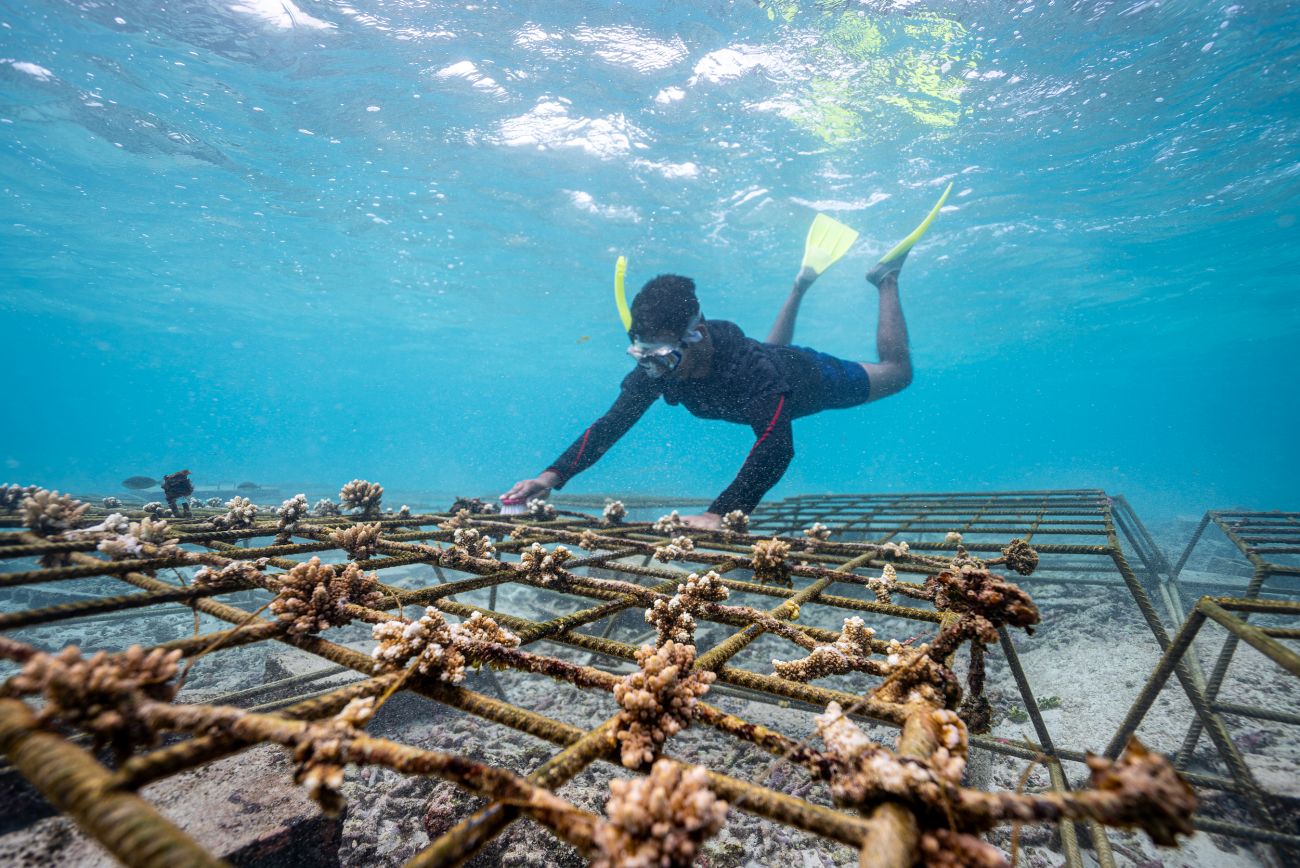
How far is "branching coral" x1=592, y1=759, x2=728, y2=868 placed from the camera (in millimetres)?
815

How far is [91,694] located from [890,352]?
1099cm

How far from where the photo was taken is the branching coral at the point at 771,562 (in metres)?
3.00

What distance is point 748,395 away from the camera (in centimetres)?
704

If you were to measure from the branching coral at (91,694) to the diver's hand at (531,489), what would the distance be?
507 centimetres

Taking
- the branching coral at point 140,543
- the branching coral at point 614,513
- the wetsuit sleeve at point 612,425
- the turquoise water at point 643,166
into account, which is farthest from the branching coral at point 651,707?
the turquoise water at point 643,166

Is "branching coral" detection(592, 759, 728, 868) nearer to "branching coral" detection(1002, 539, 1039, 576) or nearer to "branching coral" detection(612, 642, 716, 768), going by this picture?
"branching coral" detection(612, 642, 716, 768)

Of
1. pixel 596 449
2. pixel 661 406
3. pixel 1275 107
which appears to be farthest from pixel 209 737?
pixel 661 406

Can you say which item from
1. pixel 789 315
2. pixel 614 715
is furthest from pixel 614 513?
pixel 789 315

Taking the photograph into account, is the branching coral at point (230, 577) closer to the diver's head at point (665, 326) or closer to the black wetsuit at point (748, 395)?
the black wetsuit at point (748, 395)

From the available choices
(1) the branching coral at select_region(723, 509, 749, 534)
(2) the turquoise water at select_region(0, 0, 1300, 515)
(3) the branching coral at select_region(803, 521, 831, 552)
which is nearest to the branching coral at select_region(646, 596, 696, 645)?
(3) the branching coral at select_region(803, 521, 831, 552)

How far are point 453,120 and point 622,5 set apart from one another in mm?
7482

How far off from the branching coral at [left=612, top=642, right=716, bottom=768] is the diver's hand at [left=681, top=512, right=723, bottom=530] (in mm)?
3521

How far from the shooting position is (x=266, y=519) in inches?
176

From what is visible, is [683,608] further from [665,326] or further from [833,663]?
[665,326]
